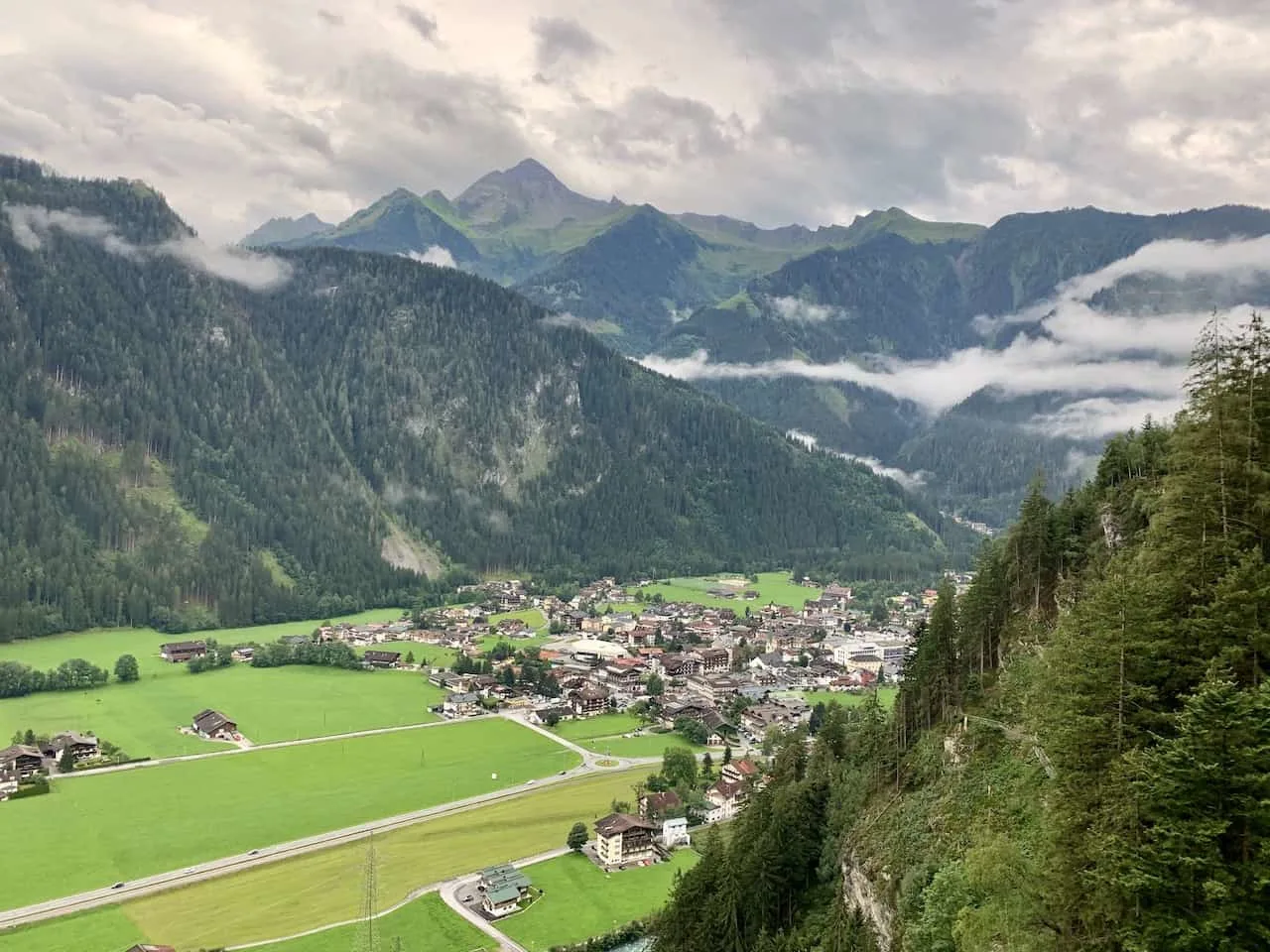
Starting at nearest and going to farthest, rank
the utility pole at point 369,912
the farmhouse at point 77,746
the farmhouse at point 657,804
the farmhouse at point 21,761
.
A: the utility pole at point 369,912
the farmhouse at point 657,804
the farmhouse at point 21,761
the farmhouse at point 77,746

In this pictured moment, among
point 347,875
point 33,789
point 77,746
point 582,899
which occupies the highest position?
point 77,746

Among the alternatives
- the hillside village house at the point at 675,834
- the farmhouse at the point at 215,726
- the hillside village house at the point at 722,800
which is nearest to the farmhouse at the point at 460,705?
the farmhouse at the point at 215,726

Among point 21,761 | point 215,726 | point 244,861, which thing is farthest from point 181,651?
point 244,861

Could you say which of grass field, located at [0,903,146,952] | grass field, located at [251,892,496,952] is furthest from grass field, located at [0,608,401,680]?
grass field, located at [251,892,496,952]

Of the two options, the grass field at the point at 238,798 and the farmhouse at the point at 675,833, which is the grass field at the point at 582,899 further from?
the grass field at the point at 238,798

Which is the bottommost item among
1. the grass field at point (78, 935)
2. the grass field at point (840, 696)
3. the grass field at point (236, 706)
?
the grass field at point (840, 696)

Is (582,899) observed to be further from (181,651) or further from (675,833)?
(181,651)

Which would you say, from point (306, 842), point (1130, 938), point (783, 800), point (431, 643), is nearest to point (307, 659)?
point (431, 643)
